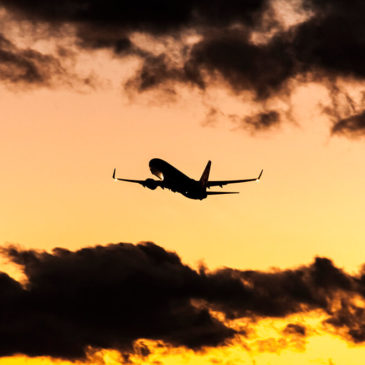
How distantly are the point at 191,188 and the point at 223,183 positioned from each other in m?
→ 7.96

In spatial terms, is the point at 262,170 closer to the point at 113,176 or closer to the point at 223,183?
the point at 223,183

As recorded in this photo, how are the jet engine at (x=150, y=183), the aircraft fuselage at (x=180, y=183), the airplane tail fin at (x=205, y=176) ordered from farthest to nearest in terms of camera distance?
the airplane tail fin at (x=205, y=176) → the aircraft fuselage at (x=180, y=183) → the jet engine at (x=150, y=183)

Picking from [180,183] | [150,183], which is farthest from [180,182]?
[150,183]

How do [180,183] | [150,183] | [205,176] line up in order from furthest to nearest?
[205,176] < [180,183] < [150,183]

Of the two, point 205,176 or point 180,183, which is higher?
point 205,176

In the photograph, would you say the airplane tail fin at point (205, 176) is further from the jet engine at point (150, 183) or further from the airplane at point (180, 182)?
the jet engine at point (150, 183)

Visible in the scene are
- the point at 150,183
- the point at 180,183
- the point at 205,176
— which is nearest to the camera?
the point at 150,183

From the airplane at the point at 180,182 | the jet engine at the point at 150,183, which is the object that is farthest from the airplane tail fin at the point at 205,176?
the jet engine at the point at 150,183

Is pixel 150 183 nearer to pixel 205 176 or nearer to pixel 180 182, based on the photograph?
pixel 180 182

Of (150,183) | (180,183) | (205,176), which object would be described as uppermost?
Answer: (205,176)

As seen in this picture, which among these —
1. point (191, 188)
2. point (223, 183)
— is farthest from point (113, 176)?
point (223, 183)

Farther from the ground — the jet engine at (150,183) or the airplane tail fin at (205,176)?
the airplane tail fin at (205,176)

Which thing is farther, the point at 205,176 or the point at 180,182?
the point at 205,176

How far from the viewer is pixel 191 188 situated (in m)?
107
